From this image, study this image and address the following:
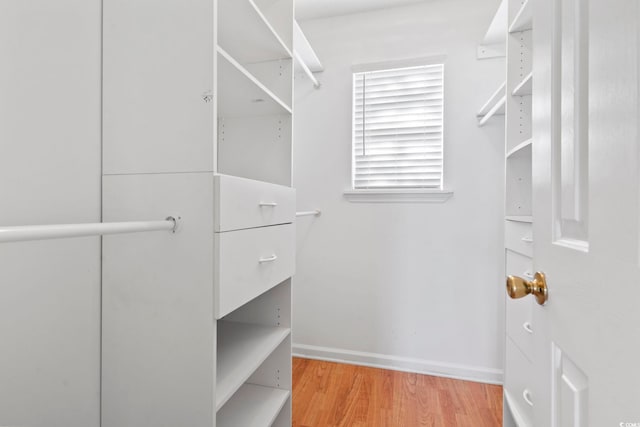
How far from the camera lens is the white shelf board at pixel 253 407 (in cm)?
121

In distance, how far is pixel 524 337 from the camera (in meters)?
1.28

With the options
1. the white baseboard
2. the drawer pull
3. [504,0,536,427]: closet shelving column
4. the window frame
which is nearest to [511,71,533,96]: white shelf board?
[504,0,536,427]: closet shelving column

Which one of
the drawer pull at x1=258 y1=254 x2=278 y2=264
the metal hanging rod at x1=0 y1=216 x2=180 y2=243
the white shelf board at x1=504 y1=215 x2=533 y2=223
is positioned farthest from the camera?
the white shelf board at x1=504 y1=215 x2=533 y2=223

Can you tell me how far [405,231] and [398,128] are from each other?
0.70 metres

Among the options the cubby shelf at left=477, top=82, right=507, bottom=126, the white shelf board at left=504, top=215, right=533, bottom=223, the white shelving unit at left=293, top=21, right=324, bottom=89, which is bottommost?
the white shelf board at left=504, top=215, right=533, bottom=223

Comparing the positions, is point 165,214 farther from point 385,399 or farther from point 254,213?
point 385,399

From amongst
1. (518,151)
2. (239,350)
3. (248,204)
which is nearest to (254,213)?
(248,204)

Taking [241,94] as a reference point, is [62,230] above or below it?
below

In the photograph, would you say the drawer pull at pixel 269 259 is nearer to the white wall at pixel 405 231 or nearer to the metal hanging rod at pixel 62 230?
the metal hanging rod at pixel 62 230

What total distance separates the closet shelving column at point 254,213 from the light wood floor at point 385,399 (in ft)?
1.16

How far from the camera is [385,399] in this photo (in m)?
1.82

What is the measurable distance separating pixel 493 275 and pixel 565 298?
5.49 feet

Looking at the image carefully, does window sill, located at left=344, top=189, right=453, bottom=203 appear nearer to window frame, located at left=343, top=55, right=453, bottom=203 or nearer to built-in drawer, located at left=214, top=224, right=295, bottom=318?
window frame, located at left=343, top=55, right=453, bottom=203

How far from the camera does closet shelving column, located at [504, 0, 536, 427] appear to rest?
128 centimetres
